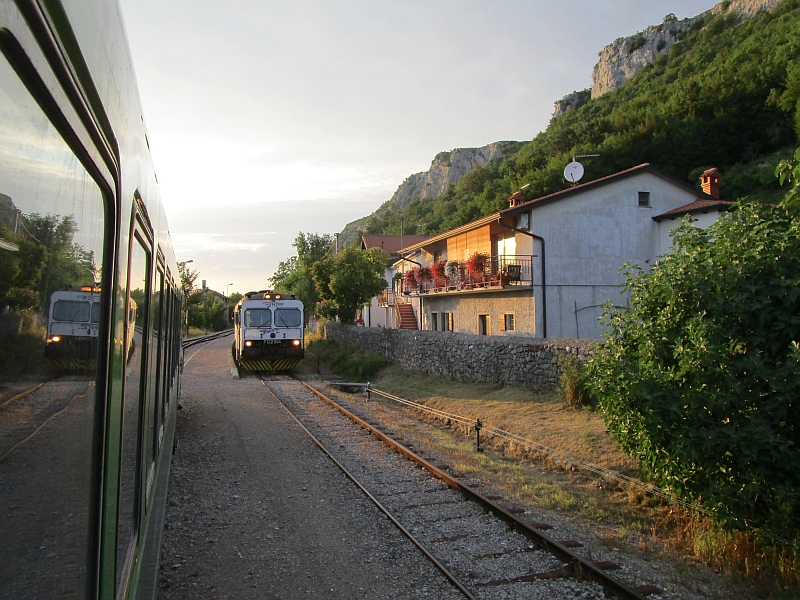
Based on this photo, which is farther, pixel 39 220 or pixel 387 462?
pixel 387 462

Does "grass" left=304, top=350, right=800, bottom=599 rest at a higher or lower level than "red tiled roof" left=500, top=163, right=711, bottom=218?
lower

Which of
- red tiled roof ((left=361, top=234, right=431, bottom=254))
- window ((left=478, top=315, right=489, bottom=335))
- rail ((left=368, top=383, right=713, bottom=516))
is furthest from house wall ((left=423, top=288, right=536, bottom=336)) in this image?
red tiled roof ((left=361, top=234, right=431, bottom=254))

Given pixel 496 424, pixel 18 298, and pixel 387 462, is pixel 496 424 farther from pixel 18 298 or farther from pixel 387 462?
pixel 18 298

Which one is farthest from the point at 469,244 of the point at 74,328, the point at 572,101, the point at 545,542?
the point at 572,101

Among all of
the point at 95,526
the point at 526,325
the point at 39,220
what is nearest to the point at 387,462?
the point at 95,526

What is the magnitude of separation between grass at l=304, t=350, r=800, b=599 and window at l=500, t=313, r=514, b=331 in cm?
896

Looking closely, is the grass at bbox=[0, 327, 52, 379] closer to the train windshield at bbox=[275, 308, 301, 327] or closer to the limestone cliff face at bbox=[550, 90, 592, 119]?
the train windshield at bbox=[275, 308, 301, 327]

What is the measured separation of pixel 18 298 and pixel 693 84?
6661 cm

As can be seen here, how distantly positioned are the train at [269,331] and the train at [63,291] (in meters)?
20.5

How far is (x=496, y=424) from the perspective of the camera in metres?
11.9

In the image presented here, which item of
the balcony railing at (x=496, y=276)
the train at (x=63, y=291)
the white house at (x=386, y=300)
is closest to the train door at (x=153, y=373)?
the train at (x=63, y=291)

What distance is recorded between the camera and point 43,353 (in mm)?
1267

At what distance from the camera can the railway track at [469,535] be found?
514 centimetres

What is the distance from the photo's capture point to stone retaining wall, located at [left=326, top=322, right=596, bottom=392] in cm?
1353
